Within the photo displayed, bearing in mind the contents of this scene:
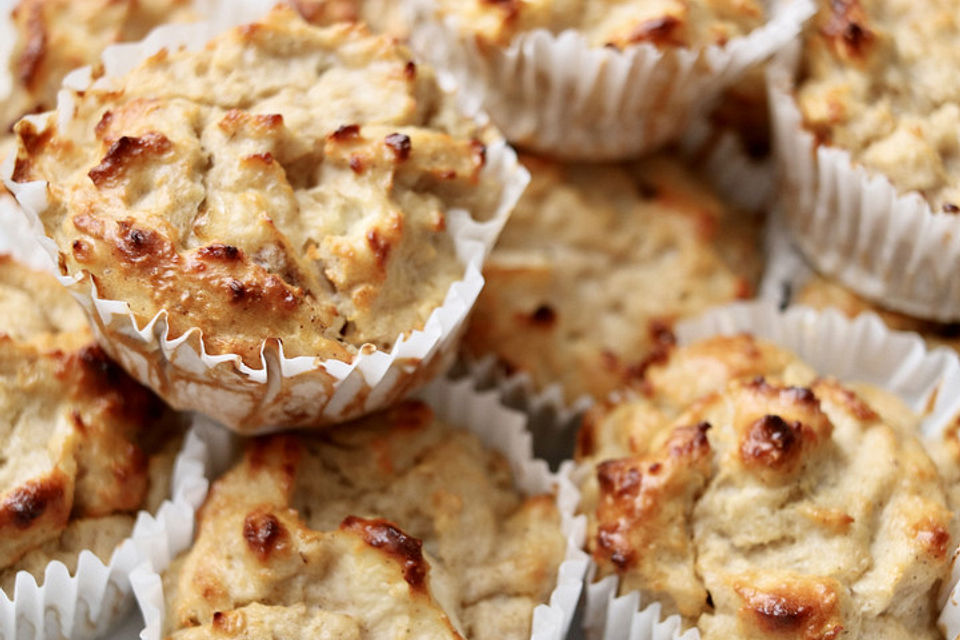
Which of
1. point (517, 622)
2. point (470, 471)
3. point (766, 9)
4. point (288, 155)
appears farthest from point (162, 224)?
point (766, 9)

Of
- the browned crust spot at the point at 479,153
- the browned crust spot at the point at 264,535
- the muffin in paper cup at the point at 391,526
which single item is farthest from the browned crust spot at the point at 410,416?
the browned crust spot at the point at 479,153

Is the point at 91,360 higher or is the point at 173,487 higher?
the point at 91,360

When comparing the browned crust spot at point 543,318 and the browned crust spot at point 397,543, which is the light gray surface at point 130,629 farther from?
the browned crust spot at point 543,318

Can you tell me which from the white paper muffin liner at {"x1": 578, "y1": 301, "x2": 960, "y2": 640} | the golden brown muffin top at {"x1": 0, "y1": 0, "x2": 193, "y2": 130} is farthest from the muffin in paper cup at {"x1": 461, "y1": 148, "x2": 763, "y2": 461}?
the golden brown muffin top at {"x1": 0, "y1": 0, "x2": 193, "y2": 130}

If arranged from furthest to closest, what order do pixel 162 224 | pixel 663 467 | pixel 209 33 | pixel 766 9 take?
pixel 766 9 → pixel 209 33 → pixel 663 467 → pixel 162 224

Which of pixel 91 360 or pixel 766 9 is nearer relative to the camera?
pixel 91 360

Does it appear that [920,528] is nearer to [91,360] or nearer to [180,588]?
[180,588]

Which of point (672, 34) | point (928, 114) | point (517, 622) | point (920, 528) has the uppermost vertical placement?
point (672, 34)
